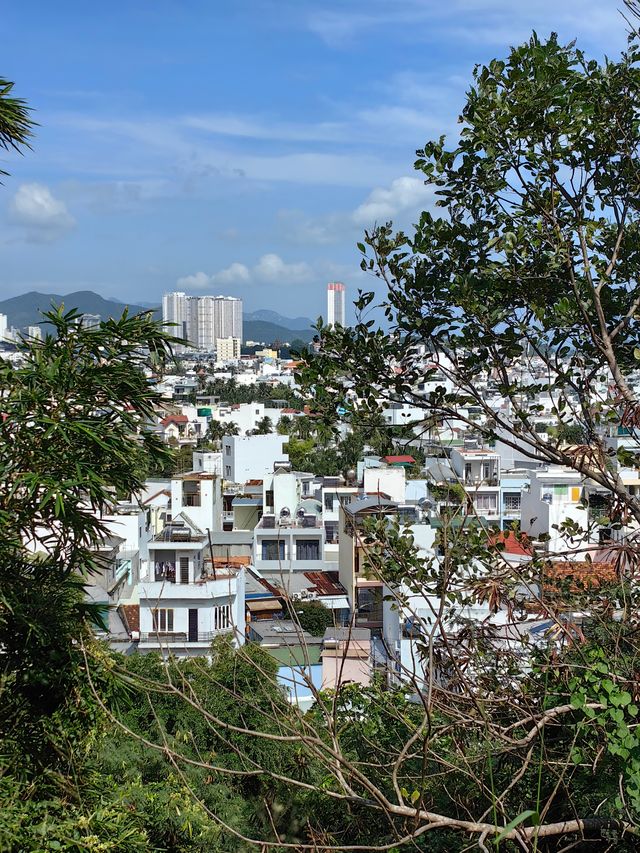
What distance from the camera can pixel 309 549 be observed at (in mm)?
15055

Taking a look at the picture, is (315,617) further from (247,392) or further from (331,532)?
(247,392)

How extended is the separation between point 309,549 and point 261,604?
3597mm

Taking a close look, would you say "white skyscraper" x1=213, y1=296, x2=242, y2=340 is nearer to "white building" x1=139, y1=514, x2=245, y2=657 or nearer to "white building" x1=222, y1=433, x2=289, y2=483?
"white building" x1=222, y1=433, x2=289, y2=483

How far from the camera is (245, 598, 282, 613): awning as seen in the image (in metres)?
11.4

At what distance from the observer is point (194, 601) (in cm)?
934

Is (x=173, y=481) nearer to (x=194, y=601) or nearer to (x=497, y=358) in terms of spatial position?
(x=194, y=601)

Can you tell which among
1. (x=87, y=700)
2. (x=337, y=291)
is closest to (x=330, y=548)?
(x=87, y=700)

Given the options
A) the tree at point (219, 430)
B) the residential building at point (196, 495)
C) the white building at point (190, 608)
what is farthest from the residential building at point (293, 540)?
the tree at point (219, 430)

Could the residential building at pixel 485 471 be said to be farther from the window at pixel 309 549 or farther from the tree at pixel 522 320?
the tree at pixel 522 320

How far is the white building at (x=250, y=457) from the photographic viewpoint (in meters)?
23.6

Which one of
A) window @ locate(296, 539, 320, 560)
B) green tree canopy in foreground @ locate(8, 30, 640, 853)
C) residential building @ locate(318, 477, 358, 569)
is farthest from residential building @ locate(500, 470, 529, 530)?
green tree canopy in foreground @ locate(8, 30, 640, 853)

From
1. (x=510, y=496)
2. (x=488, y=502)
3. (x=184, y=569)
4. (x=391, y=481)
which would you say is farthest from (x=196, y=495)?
(x=510, y=496)

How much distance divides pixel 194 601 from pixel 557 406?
764 cm

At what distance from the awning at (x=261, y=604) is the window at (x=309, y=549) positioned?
3289 millimetres
